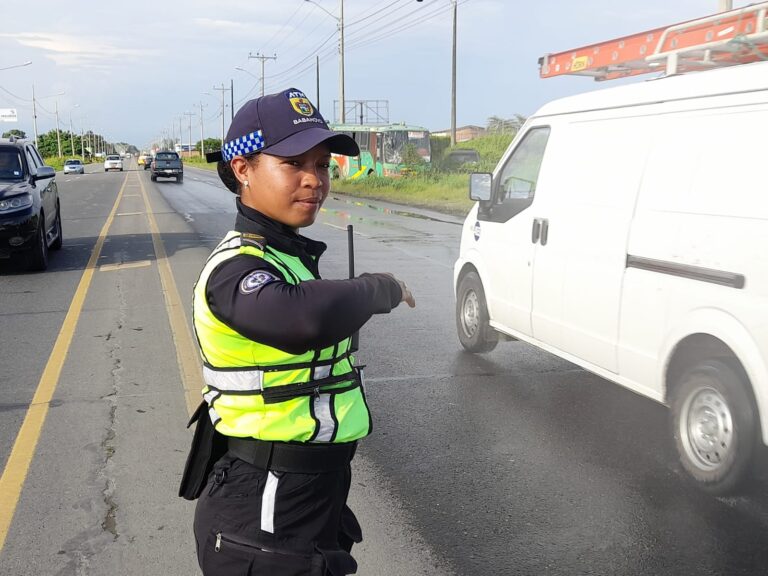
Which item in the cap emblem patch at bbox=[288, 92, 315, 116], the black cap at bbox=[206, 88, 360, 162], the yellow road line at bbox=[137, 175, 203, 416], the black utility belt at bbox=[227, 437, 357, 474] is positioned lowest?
the yellow road line at bbox=[137, 175, 203, 416]

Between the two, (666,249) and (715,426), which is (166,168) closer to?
(666,249)

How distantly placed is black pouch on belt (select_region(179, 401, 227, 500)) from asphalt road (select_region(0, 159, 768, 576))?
5.21 ft

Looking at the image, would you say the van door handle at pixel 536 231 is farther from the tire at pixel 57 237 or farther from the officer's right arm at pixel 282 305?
the tire at pixel 57 237

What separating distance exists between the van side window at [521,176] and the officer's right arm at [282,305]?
4.40 meters

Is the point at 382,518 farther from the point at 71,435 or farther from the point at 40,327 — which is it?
the point at 40,327

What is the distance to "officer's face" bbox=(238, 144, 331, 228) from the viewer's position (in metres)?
1.88

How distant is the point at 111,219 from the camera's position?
807 inches

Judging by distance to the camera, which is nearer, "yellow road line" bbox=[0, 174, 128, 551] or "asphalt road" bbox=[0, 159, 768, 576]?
"asphalt road" bbox=[0, 159, 768, 576]

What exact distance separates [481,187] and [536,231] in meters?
0.86

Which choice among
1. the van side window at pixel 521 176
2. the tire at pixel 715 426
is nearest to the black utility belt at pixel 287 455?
the tire at pixel 715 426

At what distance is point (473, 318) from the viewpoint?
22.9ft

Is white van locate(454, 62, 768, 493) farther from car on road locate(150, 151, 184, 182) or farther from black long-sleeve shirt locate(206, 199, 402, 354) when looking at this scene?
car on road locate(150, 151, 184, 182)

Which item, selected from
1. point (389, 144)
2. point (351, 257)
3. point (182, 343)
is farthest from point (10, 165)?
point (389, 144)

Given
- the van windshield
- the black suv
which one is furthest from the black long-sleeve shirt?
the van windshield
